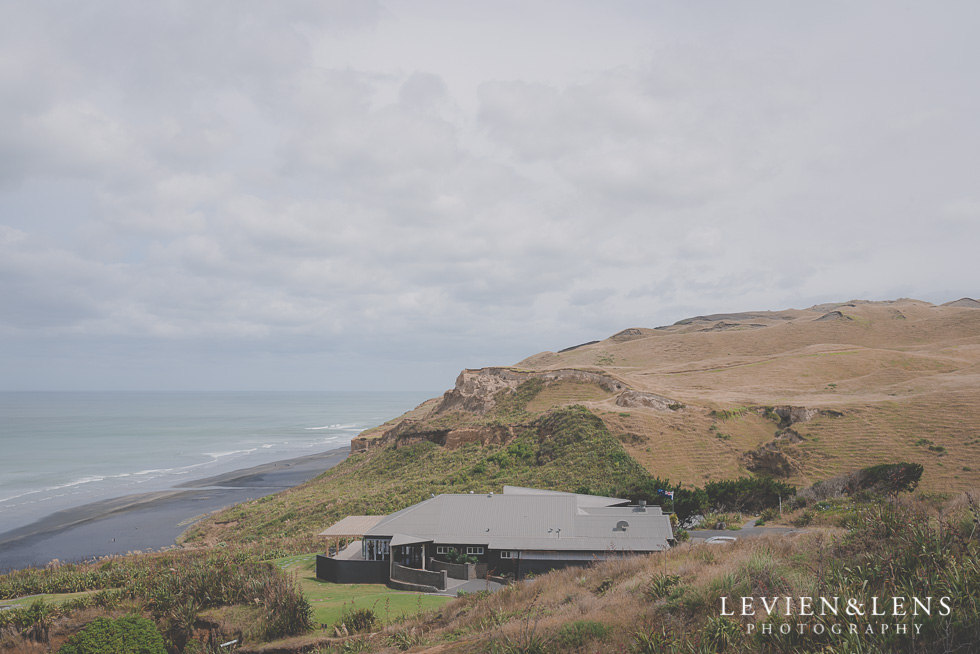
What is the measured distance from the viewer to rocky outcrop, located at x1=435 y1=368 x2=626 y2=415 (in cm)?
5188

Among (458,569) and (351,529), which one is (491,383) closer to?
(351,529)

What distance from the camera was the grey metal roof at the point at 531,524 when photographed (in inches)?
831

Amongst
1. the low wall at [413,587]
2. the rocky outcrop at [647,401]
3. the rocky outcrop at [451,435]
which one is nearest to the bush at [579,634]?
the low wall at [413,587]

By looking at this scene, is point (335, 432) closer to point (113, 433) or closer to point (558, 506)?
point (113, 433)

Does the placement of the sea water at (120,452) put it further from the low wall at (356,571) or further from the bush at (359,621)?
the bush at (359,621)

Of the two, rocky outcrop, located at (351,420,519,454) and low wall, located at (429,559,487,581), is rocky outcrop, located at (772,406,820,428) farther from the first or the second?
low wall, located at (429,559,487,581)

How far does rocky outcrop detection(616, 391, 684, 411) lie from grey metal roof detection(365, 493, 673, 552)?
21210 millimetres

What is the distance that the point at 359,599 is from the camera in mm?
18109

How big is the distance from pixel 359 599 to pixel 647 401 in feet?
104

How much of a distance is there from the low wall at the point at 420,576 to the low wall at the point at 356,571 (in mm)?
540

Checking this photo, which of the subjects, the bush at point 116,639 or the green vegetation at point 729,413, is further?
the green vegetation at point 729,413

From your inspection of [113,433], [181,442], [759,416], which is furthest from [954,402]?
[113,433]

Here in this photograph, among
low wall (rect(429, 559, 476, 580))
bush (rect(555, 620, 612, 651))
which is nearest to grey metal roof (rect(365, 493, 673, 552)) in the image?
low wall (rect(429, 559, 476, 580))

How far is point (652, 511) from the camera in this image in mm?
23219
